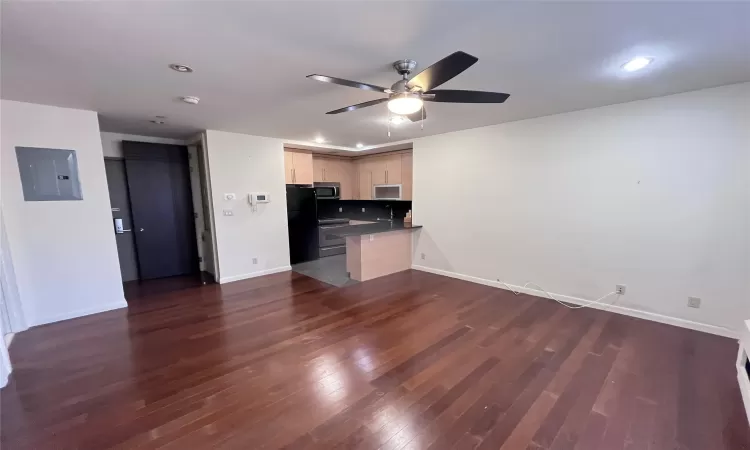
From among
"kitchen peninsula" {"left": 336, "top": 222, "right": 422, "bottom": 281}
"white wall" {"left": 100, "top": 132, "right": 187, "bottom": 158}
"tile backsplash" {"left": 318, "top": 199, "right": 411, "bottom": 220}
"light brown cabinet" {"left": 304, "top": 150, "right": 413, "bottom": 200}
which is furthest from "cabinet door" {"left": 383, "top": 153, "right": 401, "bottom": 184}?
"white wall" {"left": 100, "top": 132, "right": 187, "bottom": 158}

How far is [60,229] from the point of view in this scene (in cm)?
333

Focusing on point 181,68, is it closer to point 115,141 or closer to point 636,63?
point 636,63

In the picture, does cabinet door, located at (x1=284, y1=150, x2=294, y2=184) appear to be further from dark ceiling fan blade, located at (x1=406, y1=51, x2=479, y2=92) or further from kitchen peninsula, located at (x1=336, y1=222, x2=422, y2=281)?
dark ceiling fan blade, located at (x1=406, y1=51, x2=479, y2=92)

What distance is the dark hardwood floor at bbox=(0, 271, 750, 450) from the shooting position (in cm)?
174

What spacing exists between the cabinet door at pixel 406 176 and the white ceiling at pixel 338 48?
108 inches

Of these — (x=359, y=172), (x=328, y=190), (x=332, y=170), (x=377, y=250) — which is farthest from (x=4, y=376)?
(x=359, y=172)

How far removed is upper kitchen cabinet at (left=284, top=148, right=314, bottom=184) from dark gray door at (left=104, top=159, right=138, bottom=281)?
104 inches

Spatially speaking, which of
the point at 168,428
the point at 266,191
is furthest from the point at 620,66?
the point at 266,191

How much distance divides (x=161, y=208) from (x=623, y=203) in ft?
22.6

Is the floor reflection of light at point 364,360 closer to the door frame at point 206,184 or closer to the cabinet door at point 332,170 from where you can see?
the door frame at point 206,184

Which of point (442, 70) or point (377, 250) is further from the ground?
point (442, 70)

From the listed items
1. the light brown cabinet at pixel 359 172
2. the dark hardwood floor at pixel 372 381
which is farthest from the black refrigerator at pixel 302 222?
the dark hardwood floor at pixel 372 381

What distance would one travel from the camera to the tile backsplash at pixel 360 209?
6359 mm

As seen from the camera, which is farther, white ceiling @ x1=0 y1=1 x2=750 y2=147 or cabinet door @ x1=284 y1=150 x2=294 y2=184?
cabinet door @ x1=284 y1=150 x2=294 y2=184
